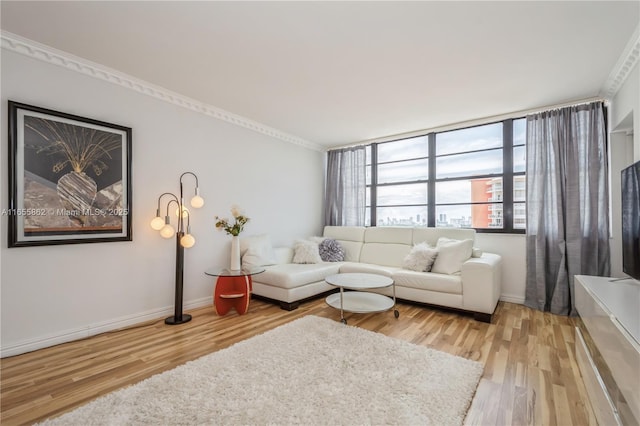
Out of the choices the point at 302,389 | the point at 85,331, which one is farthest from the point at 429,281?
the point at 85,331

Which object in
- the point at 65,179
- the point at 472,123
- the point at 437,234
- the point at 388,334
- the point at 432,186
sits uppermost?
the point at 472,123

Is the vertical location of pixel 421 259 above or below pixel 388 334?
above

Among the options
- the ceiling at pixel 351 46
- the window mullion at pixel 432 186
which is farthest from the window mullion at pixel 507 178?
the window mullion at pixel 432 186

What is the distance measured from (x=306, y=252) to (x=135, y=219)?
2.22 m

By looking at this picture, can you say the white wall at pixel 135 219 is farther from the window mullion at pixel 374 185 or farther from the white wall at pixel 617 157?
the white wall at pixel 617 157

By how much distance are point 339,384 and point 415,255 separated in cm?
227

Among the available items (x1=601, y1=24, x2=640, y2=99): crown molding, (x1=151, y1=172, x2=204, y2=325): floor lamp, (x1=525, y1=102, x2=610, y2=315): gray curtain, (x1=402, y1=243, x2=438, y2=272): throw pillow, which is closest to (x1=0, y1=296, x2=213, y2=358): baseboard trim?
(x1=151, y1=172, x2=204, y2=325): floor lamp

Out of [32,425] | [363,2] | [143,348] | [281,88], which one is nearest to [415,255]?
[281,88]

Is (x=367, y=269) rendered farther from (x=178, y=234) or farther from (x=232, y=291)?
(x=178, y=234)

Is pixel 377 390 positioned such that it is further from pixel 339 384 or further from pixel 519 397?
pixel 519 397

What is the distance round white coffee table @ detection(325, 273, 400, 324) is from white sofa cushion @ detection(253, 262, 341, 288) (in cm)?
43

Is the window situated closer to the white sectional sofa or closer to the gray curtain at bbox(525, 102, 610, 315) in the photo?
the gray curtain at bbox(525, 102, 610, 315)

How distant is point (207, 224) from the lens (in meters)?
3.64

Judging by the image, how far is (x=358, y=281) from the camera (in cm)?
321
